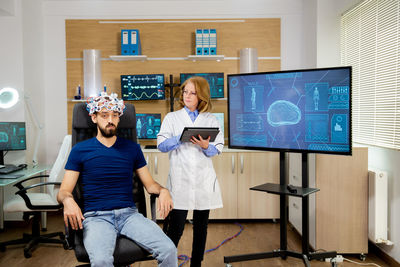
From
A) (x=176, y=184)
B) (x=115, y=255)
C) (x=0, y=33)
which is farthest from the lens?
(x=0, y=33)

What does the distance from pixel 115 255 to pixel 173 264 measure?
30 cm

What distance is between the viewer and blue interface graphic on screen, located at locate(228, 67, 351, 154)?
2.36 m

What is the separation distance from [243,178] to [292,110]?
150 cm

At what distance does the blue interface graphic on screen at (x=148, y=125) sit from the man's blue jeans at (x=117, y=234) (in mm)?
2261

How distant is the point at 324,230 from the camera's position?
9.53ft

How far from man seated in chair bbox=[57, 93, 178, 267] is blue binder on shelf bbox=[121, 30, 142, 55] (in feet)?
7.04

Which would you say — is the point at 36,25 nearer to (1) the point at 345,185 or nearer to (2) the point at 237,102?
(2) the point at 237,102

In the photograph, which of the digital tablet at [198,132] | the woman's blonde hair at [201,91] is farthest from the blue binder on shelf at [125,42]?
the digital tablet at [198,132]

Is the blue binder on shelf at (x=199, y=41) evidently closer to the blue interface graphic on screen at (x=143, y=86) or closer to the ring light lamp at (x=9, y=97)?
the blue interface graphic on screen at (x=143, y=86)

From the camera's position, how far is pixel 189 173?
91.0 inches

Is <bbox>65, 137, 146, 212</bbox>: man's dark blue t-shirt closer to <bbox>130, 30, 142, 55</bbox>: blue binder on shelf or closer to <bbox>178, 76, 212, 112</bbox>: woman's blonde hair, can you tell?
<bbox>178, 76, 212, 112</bbox>: woman's blonde hair

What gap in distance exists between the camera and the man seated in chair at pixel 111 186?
1812mm

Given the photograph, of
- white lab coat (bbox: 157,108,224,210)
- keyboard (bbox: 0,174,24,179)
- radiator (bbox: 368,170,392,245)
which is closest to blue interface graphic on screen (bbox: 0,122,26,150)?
keyboard (bbox: 0,174,24,179)

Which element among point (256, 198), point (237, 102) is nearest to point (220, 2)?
point (237, 102)
